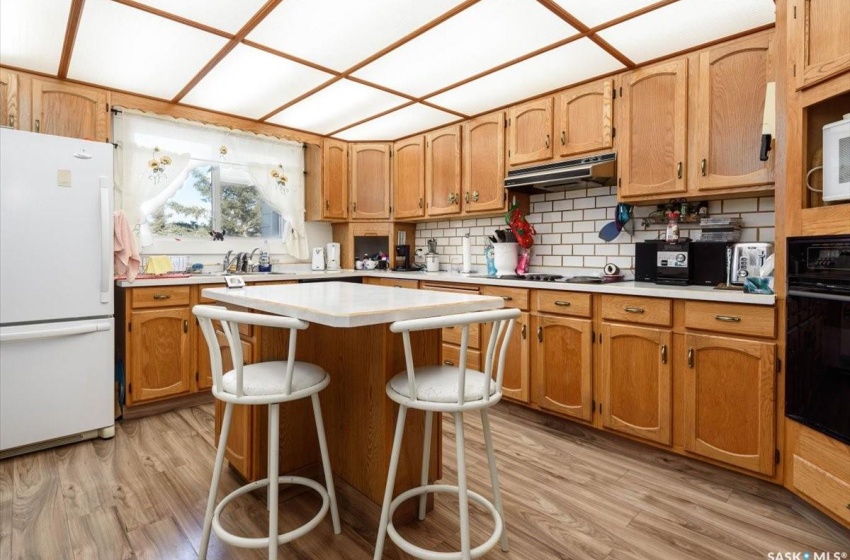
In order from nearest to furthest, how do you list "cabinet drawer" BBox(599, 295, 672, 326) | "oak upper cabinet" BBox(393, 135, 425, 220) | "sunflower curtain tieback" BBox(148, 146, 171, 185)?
"cabinet drawer" BBox(599, 295, 672, 326), "sunflower curtain tieback" BBox(148, 146, 171, 185), "oak upper cabinet" BBox(393, 135, 425, 220)

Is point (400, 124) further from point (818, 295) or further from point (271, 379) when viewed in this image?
point (818, 295)

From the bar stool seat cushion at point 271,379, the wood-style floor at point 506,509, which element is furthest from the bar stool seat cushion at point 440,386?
the wood-style floor at point 506,509

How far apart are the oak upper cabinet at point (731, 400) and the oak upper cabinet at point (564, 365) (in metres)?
0.52

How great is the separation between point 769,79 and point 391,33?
6.24 feet

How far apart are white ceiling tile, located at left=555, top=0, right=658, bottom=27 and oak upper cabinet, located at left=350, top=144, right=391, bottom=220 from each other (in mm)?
2424

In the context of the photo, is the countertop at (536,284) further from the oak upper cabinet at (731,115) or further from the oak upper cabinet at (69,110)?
the oak upper cabinet at (69,110)

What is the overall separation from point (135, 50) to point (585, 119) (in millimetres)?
2719

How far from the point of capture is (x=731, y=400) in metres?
2.05

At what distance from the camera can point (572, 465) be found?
2232 mm

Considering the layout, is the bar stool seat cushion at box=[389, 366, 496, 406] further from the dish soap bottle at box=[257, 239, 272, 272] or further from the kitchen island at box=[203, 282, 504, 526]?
the dish soap bottle at box=[257, 239, 272, 272]

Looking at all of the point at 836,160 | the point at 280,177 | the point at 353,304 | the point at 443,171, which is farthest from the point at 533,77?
the point at 280,177

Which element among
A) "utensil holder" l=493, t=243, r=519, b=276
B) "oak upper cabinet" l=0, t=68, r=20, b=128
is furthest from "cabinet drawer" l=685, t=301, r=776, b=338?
"oak upper cabinet" l=0, t=68, r=20, b=128

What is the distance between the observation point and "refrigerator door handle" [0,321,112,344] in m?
2.25

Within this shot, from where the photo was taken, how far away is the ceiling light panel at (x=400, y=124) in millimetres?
3537
